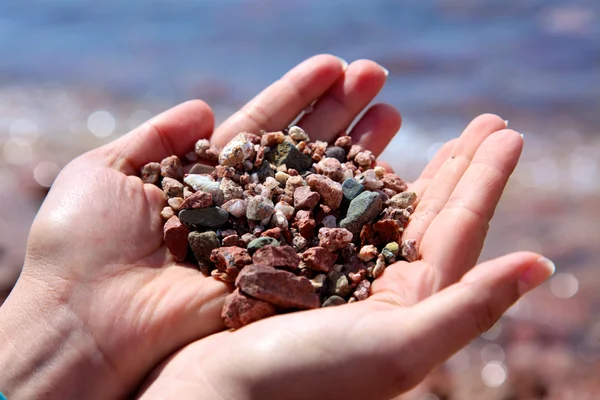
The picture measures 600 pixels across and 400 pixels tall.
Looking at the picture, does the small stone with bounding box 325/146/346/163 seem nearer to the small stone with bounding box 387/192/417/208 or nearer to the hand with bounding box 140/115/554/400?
the small stone with bounding box 387/192/417/208

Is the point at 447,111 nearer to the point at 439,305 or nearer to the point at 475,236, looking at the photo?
the point at 475,236

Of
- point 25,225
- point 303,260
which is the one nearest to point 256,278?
point 303,260

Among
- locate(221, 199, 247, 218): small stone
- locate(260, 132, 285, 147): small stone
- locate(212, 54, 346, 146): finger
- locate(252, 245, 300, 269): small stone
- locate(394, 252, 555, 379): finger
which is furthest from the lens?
locate(212, 54, 346, 146): finger

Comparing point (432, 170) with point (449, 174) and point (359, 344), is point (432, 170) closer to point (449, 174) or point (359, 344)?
point (449, 174)

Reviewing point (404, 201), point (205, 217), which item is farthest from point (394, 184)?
point (205, 217)

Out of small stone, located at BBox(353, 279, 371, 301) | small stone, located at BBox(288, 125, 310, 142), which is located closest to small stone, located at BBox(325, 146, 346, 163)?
small stone, located at BBox(288, 125, 310, 142)

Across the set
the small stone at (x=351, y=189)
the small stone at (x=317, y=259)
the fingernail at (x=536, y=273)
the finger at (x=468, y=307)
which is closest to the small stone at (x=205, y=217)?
the small stone at (x=317, y=259)
